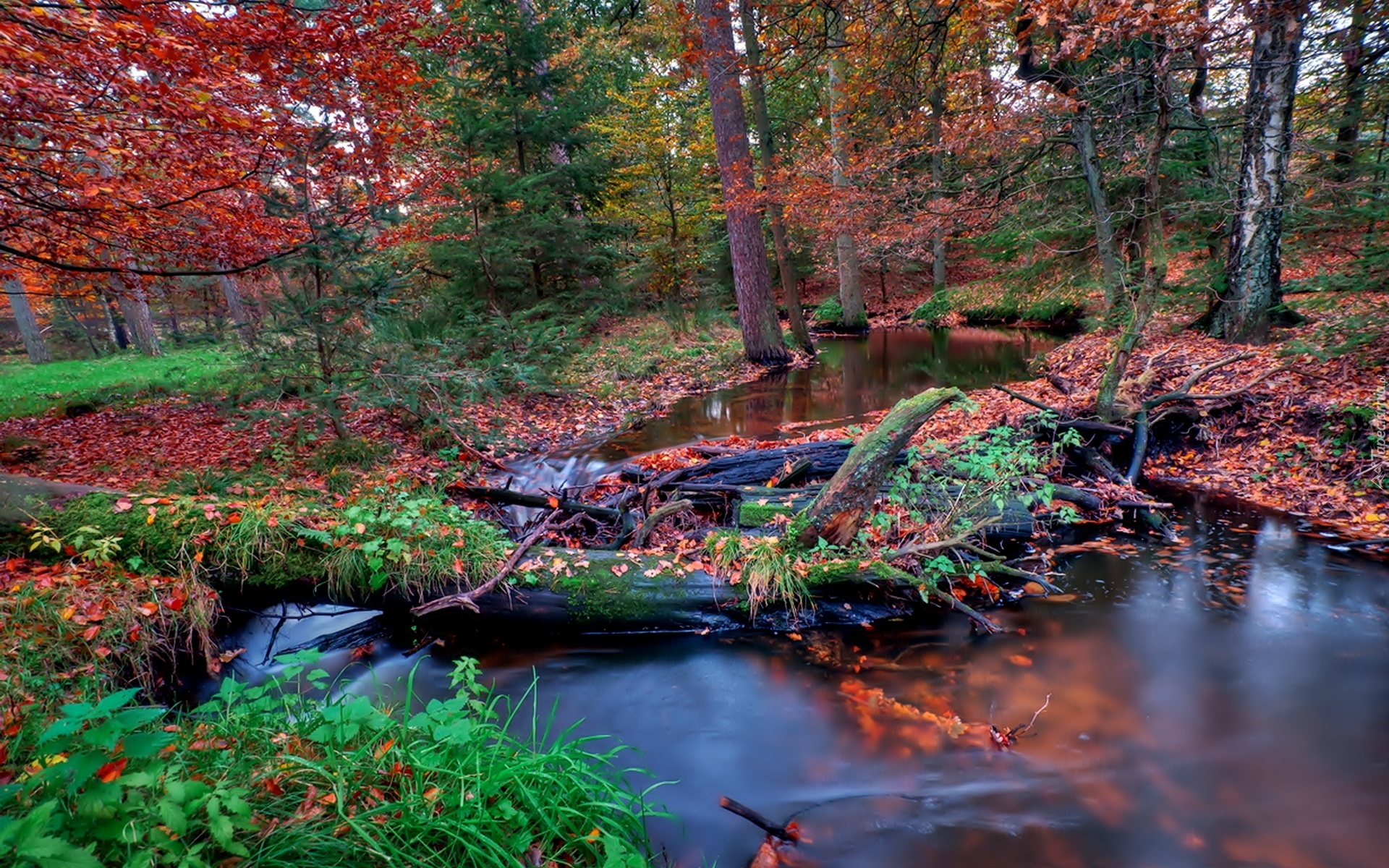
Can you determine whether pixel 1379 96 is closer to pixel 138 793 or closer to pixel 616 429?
pixel 616 429

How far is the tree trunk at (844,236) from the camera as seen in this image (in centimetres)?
1242

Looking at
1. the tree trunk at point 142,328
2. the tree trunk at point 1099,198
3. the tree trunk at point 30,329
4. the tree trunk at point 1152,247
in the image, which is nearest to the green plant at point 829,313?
the tree trunk at point 1099,198

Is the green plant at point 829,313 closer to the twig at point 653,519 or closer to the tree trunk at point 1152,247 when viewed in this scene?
the tree trunk at point 1152,247

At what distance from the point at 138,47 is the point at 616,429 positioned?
21.4ft

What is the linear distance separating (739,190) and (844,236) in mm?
7649

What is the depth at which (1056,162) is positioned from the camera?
11.8 meters

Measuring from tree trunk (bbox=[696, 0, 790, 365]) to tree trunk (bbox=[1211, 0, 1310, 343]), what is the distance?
7109mm

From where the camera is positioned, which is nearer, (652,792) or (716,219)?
(652,792)

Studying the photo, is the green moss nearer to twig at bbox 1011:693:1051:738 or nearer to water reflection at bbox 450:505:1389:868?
water reflection at bbox 450:505:1389:868

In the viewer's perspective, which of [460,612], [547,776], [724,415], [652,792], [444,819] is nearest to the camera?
[444,819]

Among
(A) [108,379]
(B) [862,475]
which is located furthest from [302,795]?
(A) [108,379]

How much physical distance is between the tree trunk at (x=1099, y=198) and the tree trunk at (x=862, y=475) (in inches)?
239

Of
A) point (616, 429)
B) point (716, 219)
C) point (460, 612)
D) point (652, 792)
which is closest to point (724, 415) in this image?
point (616, 429)

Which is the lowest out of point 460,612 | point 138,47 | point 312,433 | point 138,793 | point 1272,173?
point 460,612
